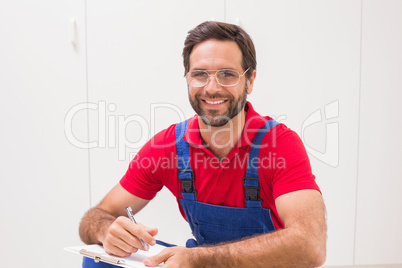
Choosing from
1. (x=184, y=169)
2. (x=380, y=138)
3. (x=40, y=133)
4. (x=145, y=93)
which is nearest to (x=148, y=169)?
(x=184, y=169)

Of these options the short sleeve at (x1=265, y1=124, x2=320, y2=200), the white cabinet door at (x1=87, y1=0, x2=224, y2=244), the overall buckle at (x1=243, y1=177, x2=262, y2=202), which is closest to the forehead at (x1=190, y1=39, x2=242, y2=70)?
the short sleeve at (x1=265, y1=124, x2=320, y2=200)

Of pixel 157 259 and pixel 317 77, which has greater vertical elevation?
pixel 317 77

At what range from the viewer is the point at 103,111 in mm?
1972

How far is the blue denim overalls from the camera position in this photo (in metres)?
1.22

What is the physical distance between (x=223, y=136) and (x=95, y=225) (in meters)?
0.51

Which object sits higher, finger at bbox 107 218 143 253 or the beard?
the beard

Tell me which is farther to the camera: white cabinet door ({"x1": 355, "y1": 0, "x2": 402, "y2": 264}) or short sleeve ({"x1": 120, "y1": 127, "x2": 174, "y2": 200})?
white cabinet door ({"x1": 355, "y1": 0, "x2": 402, "y2": 264})

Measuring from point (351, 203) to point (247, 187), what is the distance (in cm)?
117

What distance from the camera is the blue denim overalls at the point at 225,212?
122 centimetres

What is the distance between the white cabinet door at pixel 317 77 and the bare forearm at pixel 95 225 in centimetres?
107

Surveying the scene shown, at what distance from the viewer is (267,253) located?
0.99 m

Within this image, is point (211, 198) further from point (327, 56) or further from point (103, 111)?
point (327, 56)

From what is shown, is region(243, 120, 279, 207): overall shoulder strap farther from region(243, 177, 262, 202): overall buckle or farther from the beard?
the beard

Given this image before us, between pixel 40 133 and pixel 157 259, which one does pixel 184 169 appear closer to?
pixel 157 259
